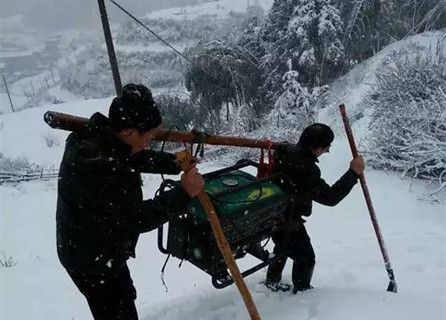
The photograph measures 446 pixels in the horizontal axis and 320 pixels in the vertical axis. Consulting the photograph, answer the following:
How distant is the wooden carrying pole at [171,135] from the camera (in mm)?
2631

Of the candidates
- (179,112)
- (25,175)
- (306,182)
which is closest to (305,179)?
(306,182)

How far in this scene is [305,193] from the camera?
3.66 m

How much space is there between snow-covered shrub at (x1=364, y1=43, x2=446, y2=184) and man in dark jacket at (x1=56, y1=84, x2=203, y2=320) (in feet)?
21.0

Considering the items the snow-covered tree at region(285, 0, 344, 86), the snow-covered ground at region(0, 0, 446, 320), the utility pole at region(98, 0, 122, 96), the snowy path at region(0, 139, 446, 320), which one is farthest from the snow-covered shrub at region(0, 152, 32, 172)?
the snow-covered tree at region(285, 0, 344, 86)

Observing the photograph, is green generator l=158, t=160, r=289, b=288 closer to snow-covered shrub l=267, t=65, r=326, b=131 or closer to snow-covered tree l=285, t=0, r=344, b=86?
snow-covered shrub l=267, t=65, r=326, b=131

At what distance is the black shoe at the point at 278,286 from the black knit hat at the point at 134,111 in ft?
7.77

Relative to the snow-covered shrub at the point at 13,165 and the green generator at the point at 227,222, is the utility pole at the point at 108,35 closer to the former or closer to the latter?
the green generator at the point at 227,222

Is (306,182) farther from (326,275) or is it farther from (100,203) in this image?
(100,203)

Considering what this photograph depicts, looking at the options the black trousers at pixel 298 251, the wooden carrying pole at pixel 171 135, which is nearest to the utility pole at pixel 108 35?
the wooden carrying pole at pixel 171 135

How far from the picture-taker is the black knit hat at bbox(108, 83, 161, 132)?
2525 mm

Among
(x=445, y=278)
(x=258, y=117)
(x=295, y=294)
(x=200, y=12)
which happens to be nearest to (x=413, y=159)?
(x=445, y=278)

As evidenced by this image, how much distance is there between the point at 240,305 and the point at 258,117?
18079mm

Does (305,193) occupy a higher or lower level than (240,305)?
higher

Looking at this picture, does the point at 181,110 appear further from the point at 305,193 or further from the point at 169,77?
the point at 169,77
